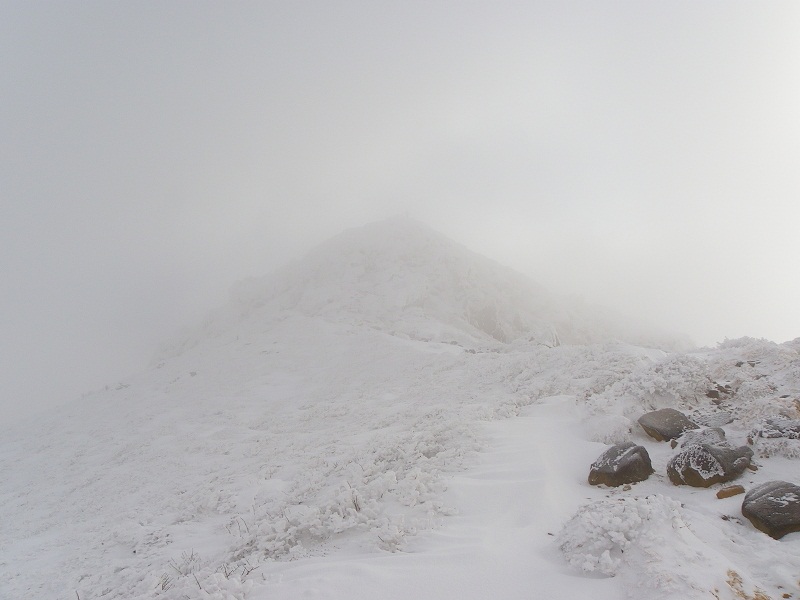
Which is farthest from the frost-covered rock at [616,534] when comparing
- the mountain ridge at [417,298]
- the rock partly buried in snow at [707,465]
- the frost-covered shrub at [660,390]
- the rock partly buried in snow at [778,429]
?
the mountain ridge at [417,298]

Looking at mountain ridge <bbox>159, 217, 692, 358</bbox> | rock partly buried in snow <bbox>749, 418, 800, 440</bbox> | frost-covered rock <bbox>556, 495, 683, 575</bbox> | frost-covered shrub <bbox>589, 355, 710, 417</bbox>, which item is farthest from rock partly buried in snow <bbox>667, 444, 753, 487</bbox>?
mountain ridge <bbox>159, 217, 692, 358</bbox>

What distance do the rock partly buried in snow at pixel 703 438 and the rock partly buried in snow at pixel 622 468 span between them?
651 mm

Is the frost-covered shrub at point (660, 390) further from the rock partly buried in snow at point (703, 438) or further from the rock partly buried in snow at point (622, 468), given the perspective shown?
the rock partly buried in snow at point (622, 468)

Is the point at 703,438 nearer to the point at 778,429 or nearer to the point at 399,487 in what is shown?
the point at 778,429

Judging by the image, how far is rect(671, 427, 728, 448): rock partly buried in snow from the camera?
5.85m

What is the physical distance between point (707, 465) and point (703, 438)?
77cm

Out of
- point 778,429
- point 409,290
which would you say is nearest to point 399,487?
point 778,429

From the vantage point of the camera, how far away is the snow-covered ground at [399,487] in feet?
12.8

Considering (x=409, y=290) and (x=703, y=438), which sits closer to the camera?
(x=703, y=438)

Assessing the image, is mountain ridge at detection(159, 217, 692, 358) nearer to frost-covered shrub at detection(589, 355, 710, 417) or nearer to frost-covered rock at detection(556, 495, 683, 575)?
frost-covered shrub at detection(589, 355, 710, 417)

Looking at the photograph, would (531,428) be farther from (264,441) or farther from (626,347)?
(264,441)

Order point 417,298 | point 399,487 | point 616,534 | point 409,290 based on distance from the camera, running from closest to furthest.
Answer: point 616,534, point 399,487, point 417,298, point 409,290

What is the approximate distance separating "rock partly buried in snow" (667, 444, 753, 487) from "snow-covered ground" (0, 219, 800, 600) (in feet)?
0.62

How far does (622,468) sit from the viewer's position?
5883 millimetres
